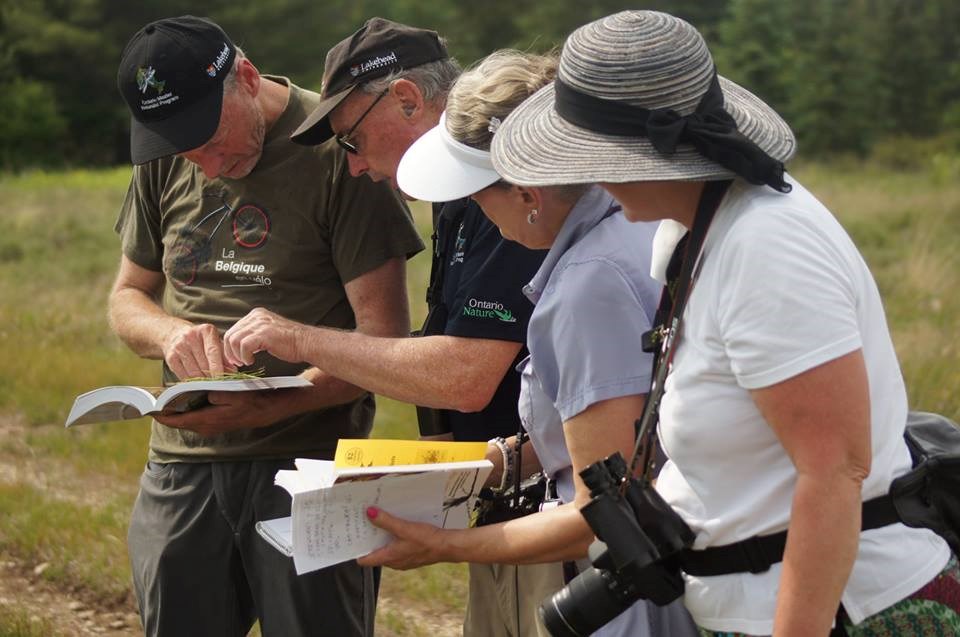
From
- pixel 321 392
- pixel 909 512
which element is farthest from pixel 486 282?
pixel 909 512

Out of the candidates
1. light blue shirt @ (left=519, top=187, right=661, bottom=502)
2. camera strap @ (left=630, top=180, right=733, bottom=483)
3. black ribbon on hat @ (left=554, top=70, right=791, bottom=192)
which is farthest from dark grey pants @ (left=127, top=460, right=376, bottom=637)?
black ribbon on hat @ (left=554, top=70, right=791, bottom=192)

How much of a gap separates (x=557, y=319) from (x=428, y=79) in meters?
1.02

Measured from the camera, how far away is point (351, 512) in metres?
2.88

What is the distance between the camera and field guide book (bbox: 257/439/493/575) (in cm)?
280

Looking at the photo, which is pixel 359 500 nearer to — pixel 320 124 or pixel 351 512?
pixel 351 512

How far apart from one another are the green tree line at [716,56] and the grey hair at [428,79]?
42.5m

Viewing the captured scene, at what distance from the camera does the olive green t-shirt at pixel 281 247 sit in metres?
3.58

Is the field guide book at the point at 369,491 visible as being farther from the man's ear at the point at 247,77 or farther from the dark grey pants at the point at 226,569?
the man's ear at the point at 247,77

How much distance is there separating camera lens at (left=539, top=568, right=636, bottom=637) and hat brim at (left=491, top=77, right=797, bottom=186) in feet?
2.52

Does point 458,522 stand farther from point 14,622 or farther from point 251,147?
point 14,622

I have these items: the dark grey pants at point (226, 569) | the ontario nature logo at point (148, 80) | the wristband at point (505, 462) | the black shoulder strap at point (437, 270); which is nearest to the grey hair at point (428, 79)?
the black shoulder strap at point (437, 270)

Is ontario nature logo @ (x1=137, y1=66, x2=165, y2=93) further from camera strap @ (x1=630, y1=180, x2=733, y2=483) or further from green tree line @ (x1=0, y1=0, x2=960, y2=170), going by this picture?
green tree line @ (x1=0, y1=0, x2=960, y2=170)

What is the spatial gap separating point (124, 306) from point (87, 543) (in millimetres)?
2271

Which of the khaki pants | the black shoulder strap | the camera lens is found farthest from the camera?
the black shoulder strap
